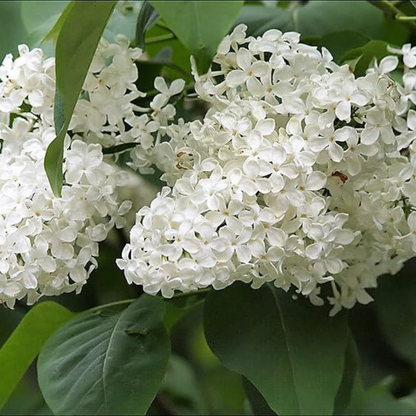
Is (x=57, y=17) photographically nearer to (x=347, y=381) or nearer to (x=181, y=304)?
(x=181, y=304)

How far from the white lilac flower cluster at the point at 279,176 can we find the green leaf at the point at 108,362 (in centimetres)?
11

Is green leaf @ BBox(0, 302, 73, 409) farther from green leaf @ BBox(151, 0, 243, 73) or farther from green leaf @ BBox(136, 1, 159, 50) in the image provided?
green leaf @ BBox(151, 0, 243, 73)

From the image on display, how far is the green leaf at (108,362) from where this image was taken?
0.73 m

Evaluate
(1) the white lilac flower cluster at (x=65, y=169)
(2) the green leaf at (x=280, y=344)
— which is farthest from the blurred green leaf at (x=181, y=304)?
(1) the white lilac flower cluster at (x=65, y=169)

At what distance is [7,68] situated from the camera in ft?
2.58

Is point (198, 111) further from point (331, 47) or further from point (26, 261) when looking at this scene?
point (26, 261)

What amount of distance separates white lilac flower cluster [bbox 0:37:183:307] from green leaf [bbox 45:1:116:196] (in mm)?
74

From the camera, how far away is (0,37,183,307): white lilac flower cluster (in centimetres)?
71

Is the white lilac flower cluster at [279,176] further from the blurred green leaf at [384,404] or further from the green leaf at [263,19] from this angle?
the blurred green leaf at [384,404]

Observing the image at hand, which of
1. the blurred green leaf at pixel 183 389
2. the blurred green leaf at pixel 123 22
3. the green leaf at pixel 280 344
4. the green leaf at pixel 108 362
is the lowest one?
the blurred green leaf at pixel 183 389

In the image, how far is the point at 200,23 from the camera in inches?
22.5

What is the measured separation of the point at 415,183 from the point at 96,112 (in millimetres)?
305

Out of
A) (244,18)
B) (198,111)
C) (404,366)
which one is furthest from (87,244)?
(404,366)

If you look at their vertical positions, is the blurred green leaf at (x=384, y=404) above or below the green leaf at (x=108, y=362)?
below
